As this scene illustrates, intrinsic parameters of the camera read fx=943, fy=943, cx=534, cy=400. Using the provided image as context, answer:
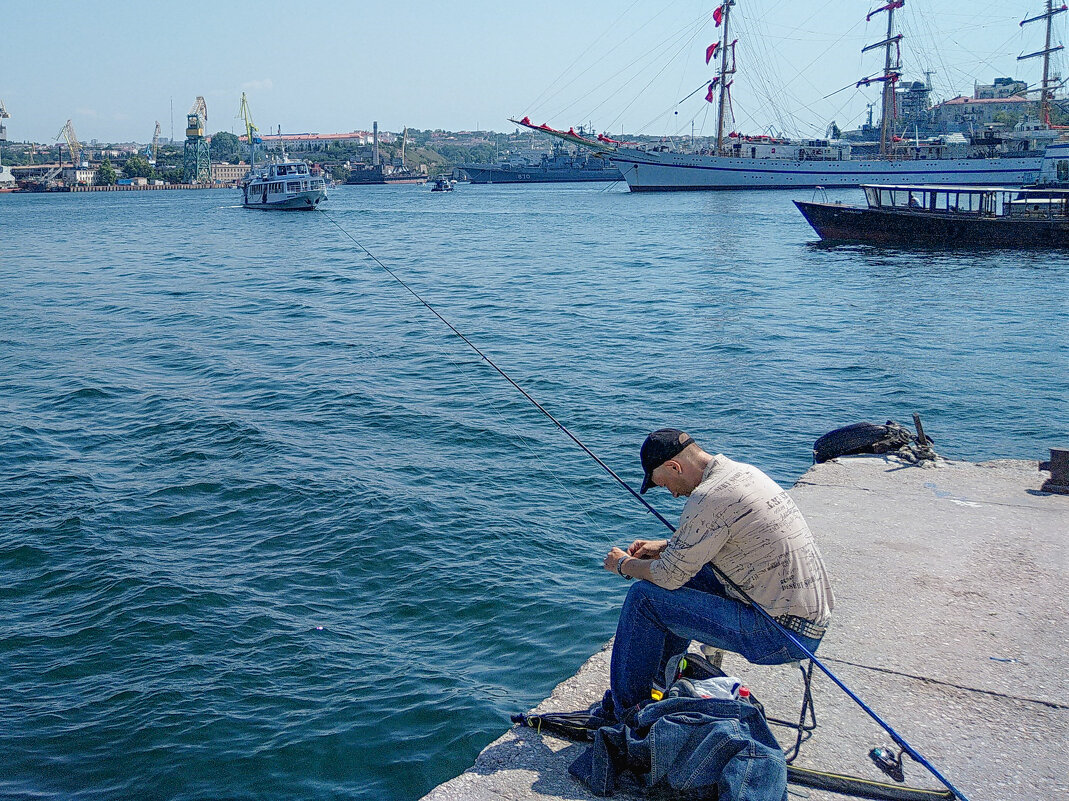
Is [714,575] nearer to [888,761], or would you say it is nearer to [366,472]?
[888,761]

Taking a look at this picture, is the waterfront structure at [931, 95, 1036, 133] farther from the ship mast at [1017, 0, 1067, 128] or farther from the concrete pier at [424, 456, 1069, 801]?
the concrete pier at [424, 456, 1069, 801]

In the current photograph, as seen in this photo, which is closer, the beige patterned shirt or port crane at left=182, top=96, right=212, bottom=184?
the beige patterned shirt

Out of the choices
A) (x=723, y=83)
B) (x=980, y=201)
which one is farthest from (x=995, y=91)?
(x=980, y=201)

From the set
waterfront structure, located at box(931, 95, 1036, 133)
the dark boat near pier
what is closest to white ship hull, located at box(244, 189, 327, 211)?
the dark boat near pier

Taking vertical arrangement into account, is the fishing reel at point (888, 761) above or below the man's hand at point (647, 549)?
below

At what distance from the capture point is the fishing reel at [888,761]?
3334 millimetres

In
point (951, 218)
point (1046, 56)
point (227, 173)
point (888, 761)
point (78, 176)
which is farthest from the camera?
point (227, 173)

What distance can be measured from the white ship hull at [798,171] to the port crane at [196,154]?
4372 inches

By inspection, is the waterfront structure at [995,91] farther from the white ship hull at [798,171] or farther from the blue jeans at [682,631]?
the blue jeans at [682,631]

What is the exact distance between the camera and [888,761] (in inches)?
134

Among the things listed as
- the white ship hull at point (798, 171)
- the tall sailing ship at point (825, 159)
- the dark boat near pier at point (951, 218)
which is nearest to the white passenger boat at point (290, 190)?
the tall sailing ship at point (825, 159)

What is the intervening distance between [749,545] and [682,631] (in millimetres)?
432

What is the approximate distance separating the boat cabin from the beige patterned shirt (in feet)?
110

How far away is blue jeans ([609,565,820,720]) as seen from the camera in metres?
3.40
